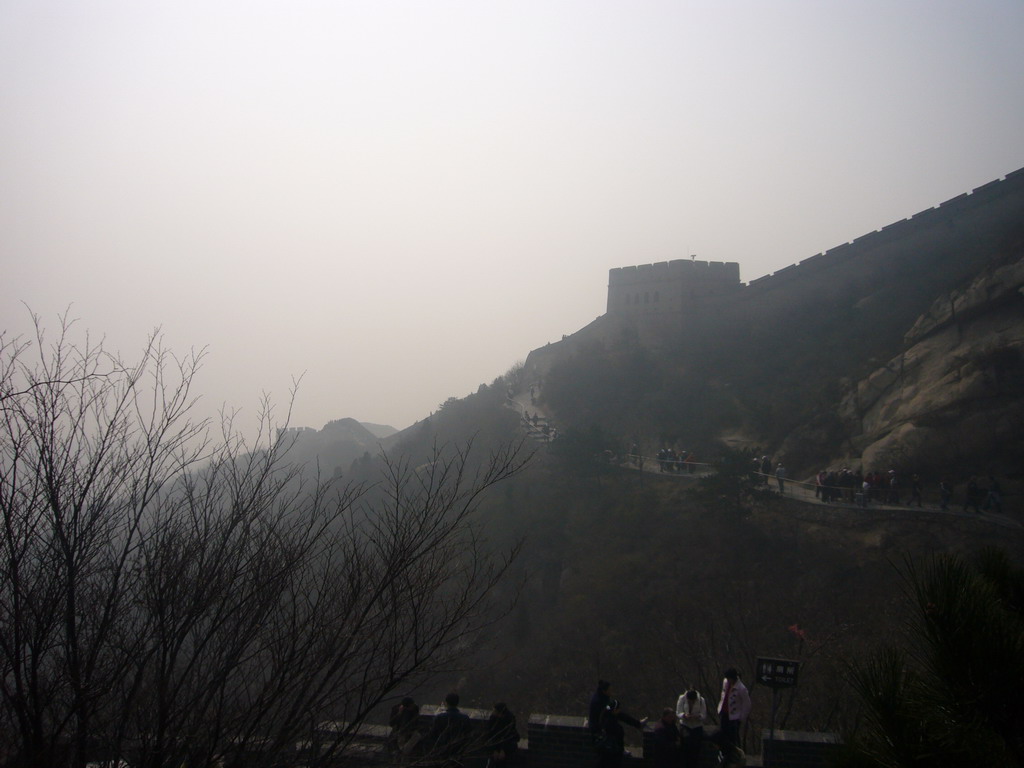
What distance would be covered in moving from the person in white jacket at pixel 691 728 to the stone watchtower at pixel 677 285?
36.3 metres

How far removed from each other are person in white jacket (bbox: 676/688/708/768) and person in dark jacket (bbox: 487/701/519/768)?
157cm

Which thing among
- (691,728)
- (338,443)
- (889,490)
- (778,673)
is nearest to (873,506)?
(889,490)

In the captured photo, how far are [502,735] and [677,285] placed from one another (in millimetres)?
37940

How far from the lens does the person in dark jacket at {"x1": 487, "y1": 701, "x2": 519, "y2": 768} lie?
21.0ft

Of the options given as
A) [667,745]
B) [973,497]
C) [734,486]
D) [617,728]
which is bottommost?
[667,745]

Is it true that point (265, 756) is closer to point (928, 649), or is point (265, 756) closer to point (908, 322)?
point (928, 649)

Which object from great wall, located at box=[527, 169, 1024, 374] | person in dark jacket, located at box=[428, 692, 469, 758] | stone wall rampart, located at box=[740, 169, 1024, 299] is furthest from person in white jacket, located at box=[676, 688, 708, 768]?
stone wall rampart, located at box=[740, 169, 1024, 299]

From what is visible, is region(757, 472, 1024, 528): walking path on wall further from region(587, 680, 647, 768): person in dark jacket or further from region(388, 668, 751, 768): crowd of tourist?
region(587, 680, 647, 768): person in dark jacket

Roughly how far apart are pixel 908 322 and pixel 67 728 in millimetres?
34405

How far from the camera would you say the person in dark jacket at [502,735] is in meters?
6.39

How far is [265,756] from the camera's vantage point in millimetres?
4336

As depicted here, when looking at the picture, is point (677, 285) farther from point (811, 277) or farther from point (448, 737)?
point (448, 737)

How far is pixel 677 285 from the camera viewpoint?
4231 cm

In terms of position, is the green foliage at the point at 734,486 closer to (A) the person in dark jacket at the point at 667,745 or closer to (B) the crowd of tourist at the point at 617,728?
(B) the crowd of tourist at the point at 617,728
